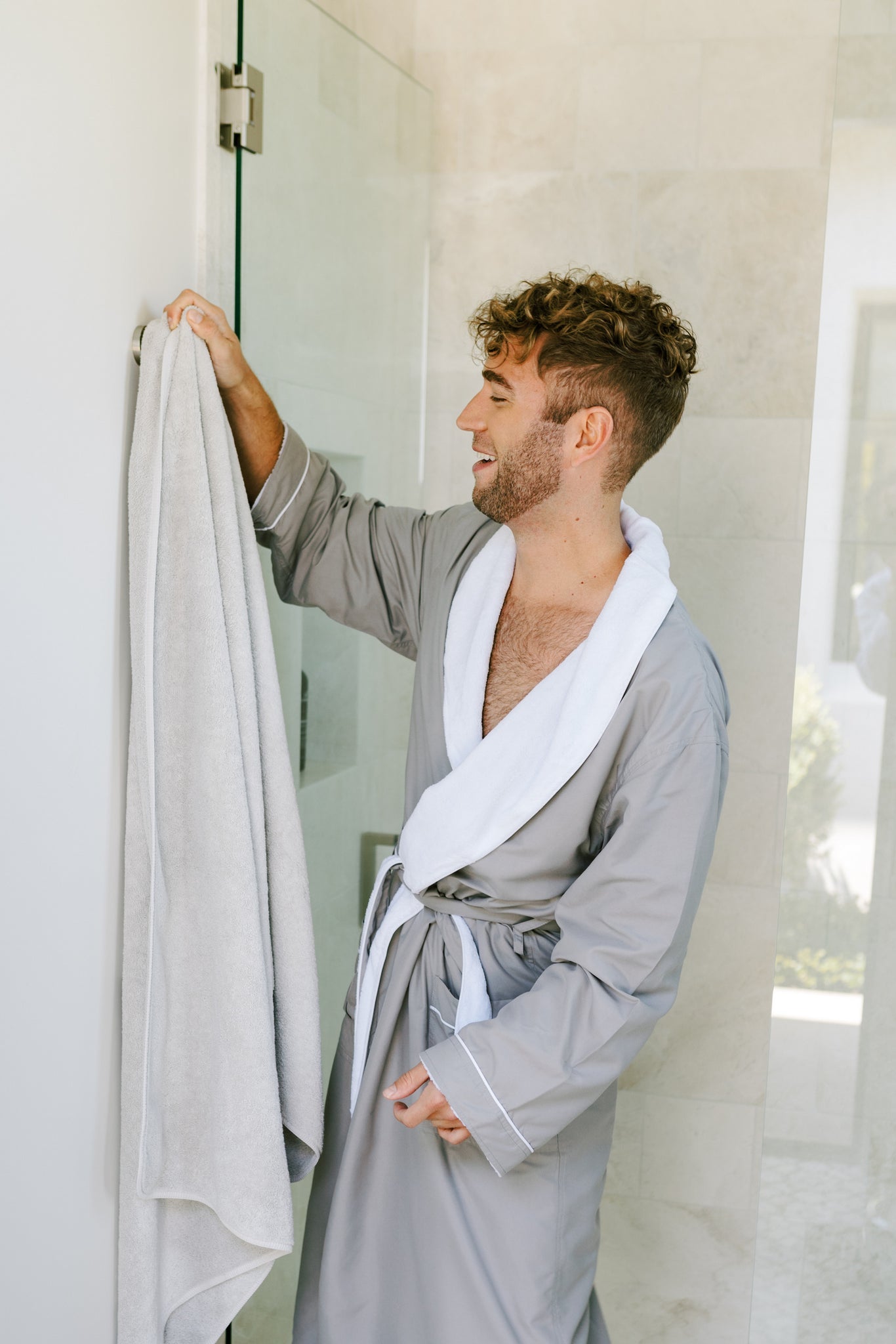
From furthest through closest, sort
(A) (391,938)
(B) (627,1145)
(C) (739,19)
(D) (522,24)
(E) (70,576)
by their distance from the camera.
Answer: (B) (627,1145) → (D) (522,24) → (C) (739,19) → (A) (391,938) → (E) (70,576)

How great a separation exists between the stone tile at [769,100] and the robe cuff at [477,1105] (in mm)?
1452

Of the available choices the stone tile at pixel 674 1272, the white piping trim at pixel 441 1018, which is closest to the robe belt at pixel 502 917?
the white piping trim at pixel 441 1018

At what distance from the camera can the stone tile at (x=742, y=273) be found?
1.92 m

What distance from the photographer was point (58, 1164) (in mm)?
1212

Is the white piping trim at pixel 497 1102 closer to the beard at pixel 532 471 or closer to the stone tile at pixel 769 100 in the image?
the beard at pixel 532 471

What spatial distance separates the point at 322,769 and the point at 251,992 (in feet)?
1.83

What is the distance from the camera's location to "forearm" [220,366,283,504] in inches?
55.4

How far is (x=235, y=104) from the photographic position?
1.42m

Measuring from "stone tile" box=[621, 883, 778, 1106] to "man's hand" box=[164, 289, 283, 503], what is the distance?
1.07 metres

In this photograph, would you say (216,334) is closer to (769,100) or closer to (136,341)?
(136,341)

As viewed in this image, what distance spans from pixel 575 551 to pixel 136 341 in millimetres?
597

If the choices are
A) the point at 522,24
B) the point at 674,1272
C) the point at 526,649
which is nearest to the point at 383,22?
the point at 522,24

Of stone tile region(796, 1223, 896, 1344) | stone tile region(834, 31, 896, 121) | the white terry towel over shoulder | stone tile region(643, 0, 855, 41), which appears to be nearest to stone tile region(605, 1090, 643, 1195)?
stone tile region(796, 1223, 896, 1344)

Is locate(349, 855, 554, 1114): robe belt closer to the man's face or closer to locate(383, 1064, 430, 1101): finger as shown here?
locate(383, 1064, 430, 1101): finger
